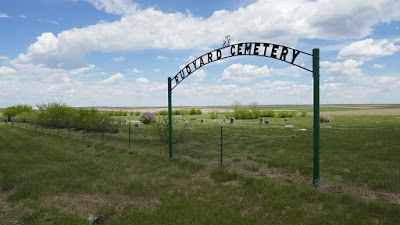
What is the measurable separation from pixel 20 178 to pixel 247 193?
22.9 feet

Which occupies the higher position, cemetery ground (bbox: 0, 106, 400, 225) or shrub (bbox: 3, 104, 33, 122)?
shrub (bbox: 3, 104, 33, 122)

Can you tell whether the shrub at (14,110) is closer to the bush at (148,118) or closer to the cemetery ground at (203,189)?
the bush at (148,118)

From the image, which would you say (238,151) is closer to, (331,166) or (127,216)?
(331,166)

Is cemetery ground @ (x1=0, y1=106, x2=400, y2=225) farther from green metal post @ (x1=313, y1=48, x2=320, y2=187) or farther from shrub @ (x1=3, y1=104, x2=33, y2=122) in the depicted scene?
shrub @ (x1=3, y1=104, x2=33, y2=122)

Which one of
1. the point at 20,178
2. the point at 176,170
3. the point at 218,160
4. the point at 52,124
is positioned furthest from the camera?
the point at 52,124

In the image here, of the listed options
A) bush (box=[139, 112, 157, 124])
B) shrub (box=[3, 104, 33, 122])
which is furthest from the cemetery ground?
shrub (box=[3, 104, 33, 122])

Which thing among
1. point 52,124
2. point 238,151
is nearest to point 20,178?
point 238,151

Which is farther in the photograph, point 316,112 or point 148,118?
point 148,118

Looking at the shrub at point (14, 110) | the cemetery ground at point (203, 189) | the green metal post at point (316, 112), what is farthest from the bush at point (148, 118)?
the green metal post at point (316, 112)

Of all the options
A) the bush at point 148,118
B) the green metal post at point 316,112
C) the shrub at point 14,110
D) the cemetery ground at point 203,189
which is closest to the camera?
the cemetery ground at point 203,189

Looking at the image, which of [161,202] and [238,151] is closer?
[161,202]

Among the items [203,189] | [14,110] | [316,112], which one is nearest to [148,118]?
[14,110]

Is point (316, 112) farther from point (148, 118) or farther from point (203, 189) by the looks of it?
point (148, 118)

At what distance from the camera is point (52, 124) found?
39469mm
